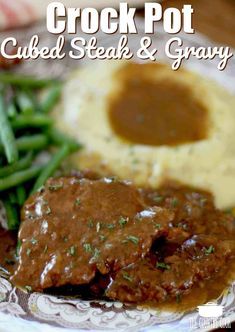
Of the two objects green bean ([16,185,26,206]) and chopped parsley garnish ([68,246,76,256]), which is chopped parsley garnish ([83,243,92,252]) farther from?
green bean ([16,185,26,206])

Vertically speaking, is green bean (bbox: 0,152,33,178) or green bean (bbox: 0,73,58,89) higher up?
green bean (bbox: 0,73,58,89)

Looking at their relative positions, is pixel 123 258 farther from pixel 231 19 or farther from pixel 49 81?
pixel 231 19

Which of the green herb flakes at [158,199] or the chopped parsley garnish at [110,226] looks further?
the green herb flakes at [158,199]

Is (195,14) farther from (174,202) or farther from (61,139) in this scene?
(174,202)

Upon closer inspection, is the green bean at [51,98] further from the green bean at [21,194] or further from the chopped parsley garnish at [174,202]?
the chopped parsley garnish at [174,202]

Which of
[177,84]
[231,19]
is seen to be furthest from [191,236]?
[231,19]

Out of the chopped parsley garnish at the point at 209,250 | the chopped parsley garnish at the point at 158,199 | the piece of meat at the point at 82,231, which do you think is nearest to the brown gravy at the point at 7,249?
the piece of meat at the point at 82,231

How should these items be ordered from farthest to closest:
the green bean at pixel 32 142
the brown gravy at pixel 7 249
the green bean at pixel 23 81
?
the green bean at pixel 23 81 < the green bean at pixel 32 142 < the brown gravy at pixel 7 249

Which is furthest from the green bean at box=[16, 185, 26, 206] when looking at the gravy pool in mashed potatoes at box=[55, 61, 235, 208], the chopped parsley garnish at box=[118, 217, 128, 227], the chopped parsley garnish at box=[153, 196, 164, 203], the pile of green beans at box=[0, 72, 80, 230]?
the chopped parsley garnish at box=[153, 196, 164, 203]

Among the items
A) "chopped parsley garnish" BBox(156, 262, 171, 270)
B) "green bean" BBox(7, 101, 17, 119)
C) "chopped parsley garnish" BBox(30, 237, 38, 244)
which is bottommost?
"chopped parsley garnish" BBox(156, 262, 171, 270)
